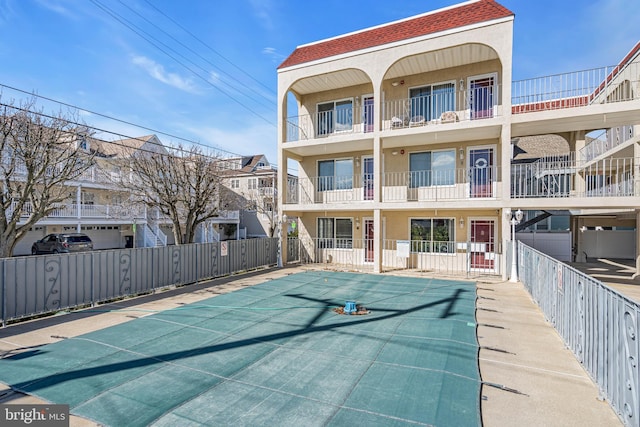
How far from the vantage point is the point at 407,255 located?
13391 millimetres

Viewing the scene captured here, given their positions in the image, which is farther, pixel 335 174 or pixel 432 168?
pixel 335 174

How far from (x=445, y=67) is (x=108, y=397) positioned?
49.3 ft

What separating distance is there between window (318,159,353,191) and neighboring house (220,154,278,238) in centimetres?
1072

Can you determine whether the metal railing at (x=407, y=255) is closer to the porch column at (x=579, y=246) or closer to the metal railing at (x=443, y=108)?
the metal railing at (x=443, y=108)

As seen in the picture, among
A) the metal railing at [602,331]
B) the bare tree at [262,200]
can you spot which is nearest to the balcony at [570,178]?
the metal railing at [602,331]

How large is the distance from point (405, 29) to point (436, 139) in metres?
4.73

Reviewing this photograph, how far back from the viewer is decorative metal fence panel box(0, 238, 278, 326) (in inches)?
276

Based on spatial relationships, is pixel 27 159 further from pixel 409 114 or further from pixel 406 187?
pixel 409 114

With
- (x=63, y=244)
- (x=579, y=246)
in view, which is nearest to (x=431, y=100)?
(x=579, y=246)

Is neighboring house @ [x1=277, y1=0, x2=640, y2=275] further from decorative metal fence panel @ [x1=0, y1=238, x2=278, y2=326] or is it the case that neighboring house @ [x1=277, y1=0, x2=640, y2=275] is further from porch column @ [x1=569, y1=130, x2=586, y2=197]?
decorative metal fence panel @ [x1=0, y1=238, x2=278, y2=326]

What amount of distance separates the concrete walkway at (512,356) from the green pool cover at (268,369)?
0.97 feet

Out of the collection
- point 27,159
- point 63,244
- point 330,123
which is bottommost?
point 63,244

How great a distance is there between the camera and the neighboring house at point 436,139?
1139 centimetres

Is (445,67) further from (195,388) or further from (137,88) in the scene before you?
(195,388)
